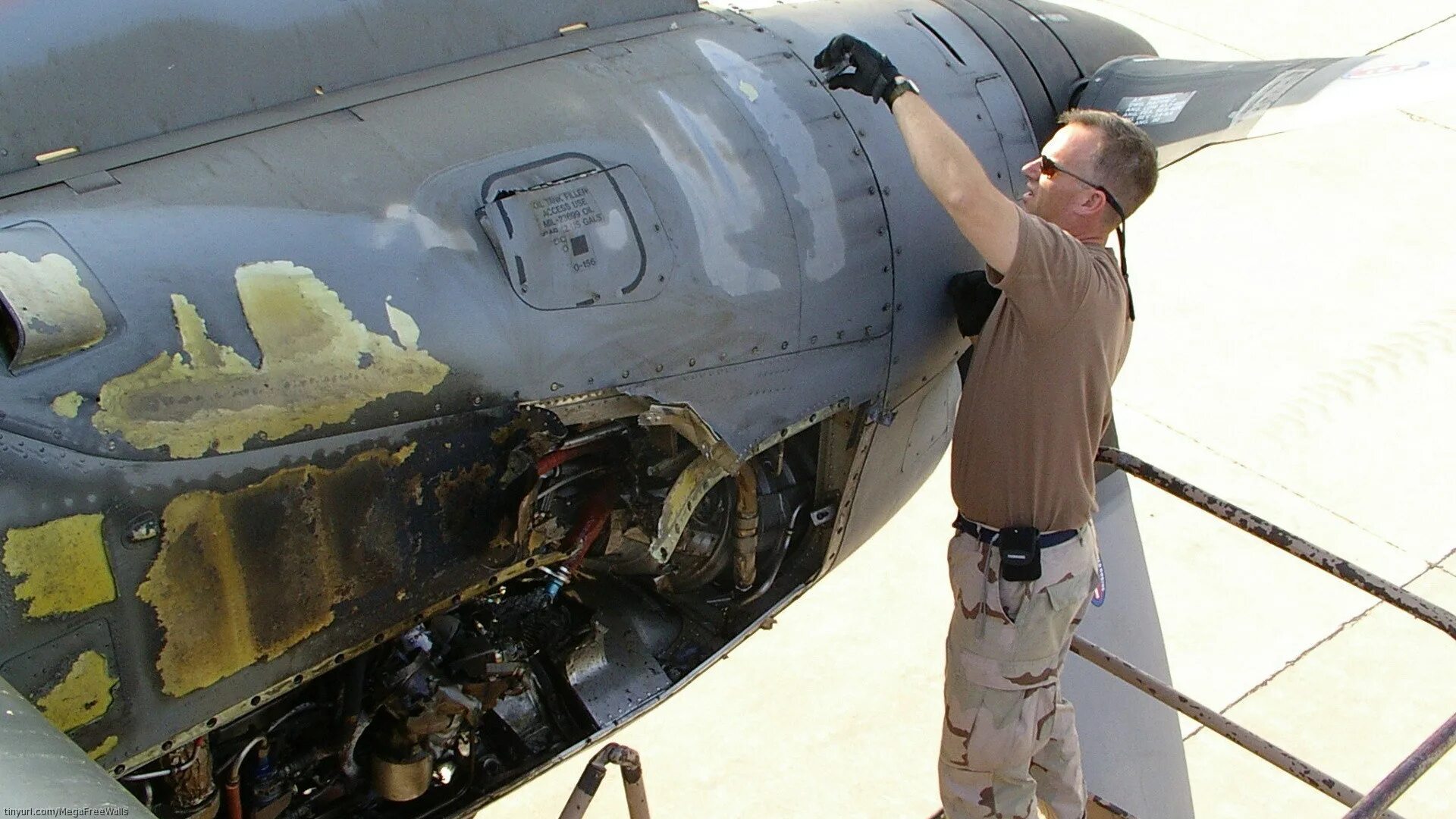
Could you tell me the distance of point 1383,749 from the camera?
546 cm

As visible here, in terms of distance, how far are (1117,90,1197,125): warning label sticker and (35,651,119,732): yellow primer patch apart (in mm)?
2969

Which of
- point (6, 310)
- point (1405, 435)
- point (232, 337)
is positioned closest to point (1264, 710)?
point (1405, 435)

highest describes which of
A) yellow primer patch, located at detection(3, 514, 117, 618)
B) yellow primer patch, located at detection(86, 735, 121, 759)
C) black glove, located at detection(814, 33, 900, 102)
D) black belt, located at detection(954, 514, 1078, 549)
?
black glove, located at detection(814, 33, 900, 102)

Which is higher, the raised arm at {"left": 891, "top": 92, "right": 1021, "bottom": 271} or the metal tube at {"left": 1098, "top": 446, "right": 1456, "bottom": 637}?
the raised arm at {"left": 891, "top": 92, "right": 1021, "bottom": 271}

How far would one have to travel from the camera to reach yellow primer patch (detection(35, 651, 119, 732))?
8.11 ft

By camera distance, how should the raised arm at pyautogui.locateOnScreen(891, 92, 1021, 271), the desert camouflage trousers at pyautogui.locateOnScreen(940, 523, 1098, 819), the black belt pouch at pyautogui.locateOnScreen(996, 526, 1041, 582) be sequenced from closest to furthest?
1. the raised arm at pyautogui.locateOnScreen(891, 92, 1021, 271)
2. the black belt pouch at pyautogui.locateOnScreen(996, 526, 1041, 582)
3. the desert camouflage trousers at pyautogui.locateOnScreen(940, 523, 1098, 819)

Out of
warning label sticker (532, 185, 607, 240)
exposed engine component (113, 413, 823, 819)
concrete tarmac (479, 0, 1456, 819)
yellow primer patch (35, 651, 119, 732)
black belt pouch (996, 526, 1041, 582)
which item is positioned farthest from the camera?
concrete tarmac (479, 0, 1456, 819)

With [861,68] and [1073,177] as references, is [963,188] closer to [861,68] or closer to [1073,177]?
[861,68]

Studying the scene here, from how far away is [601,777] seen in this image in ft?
11.4

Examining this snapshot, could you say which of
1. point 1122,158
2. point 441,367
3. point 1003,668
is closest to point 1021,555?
point 1003,668

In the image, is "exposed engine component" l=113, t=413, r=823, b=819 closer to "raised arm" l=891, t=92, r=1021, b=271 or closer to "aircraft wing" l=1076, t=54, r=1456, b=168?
"raised arm" l=891, t=92, r=1021, b=271

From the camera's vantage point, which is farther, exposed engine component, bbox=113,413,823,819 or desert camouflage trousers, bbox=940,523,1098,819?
desert camouflage trousers, bbox=940,523,1098,819

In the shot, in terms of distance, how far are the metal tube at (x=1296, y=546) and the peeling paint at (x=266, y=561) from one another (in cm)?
207

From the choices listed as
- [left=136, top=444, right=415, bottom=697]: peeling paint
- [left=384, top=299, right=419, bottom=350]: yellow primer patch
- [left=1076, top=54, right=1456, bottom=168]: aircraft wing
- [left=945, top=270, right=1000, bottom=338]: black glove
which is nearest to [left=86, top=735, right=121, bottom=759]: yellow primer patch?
[left=136, top=444, right=415, bottom=697]: peeling paint
